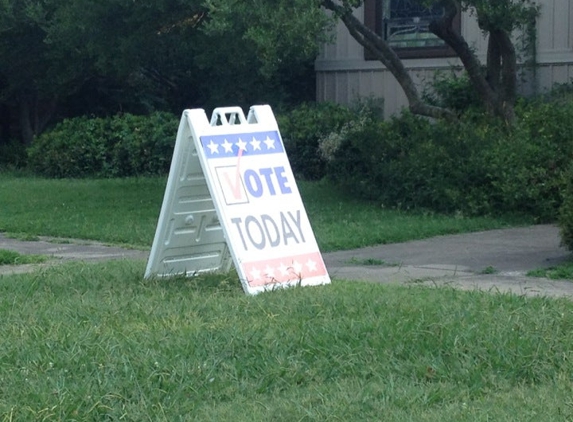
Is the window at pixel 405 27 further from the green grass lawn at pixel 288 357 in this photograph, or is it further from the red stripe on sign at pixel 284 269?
the green grass lawn at pixel 288 357

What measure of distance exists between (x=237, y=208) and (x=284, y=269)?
59 centimetres

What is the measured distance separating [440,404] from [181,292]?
308 centimetres

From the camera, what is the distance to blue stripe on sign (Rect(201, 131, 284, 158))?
802cm

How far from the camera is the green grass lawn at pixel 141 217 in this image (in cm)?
1189

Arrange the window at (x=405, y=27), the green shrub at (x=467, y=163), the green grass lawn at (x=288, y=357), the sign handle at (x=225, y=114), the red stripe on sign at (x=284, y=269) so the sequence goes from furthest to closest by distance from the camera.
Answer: the window at (x=405, y=27) < the green shrub at (x=467, y=163) < the sign handle at (x=225, y=114) < the red stripe on sign at (x=284, y=269) < the green grass lawn at (x=288, y=357)

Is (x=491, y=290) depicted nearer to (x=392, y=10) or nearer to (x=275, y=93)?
(x=392, y=10)

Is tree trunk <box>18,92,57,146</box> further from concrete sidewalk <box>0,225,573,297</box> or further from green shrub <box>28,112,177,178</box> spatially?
concrete sidewalk <box>0,225,573,297</box>

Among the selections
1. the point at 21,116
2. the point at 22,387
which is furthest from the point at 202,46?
the point at 22,387

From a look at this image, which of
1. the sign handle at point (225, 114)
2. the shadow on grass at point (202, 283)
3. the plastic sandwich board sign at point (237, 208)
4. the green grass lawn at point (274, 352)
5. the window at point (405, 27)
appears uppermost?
the window at point (405, 27)

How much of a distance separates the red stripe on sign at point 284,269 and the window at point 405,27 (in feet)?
38.3

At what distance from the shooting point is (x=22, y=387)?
536 cm

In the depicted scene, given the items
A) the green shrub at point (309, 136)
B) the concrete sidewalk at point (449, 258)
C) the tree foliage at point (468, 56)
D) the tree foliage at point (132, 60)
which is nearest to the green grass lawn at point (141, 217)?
the concrete sidewalk at point (449, 258)

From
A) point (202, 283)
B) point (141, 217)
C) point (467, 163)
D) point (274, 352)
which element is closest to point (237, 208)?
point (202, 283)

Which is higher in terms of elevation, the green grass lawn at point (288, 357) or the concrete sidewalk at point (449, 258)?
the green grass lawn at point (288, 357)
